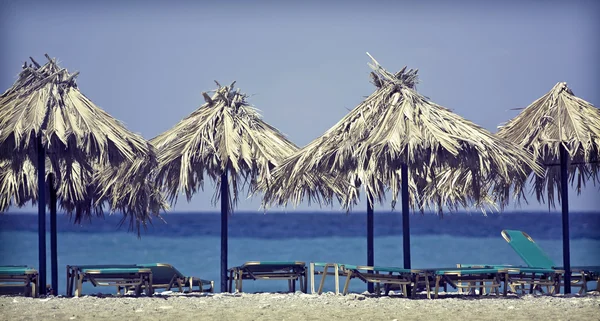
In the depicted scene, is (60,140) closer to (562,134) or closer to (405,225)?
(405,225)

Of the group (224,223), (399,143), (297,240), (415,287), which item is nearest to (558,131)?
(399,143)

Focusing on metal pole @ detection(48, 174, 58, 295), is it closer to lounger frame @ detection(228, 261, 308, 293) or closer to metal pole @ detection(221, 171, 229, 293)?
metal pole @ detection(221, 171, 229, 293)

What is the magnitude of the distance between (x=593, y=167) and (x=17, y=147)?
7022 mm

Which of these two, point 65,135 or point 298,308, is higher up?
point 65,135

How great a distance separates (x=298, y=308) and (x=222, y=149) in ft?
9.31

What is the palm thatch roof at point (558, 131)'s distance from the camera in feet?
34.2

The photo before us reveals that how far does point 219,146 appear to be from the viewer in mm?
11289

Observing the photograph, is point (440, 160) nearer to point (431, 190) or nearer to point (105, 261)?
point (431, 190)

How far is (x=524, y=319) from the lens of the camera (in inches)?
329

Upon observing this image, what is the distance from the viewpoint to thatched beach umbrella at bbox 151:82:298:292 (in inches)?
437

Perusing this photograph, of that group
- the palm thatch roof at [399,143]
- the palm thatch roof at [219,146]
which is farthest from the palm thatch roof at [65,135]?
the palm thatch roof at [399,143]

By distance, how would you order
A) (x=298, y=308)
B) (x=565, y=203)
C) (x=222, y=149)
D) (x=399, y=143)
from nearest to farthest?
1. (x=298, y=308)
2. (x=399, y=143)
3. (x=565, y=203)
4. (x=222, y=149)

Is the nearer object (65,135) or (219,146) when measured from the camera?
(65,135)

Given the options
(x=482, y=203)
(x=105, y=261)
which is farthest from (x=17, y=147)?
(x=105, y=261)
